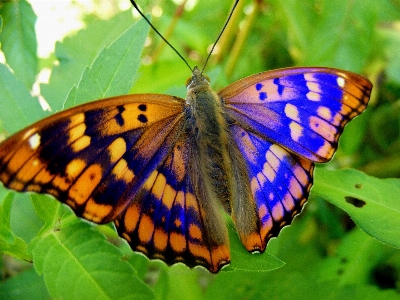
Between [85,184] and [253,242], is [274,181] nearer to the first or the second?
[253,242]

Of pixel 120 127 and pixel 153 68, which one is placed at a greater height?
pixel 153 68

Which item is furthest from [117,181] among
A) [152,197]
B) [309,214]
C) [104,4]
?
[104,4]

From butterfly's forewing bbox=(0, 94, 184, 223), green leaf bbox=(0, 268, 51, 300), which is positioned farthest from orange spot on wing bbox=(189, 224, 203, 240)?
green leaf bbox=(0, 268, 51, 300)

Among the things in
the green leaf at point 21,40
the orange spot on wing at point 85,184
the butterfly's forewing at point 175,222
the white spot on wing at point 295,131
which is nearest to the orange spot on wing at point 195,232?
the butterfly's forewing at point 175,222

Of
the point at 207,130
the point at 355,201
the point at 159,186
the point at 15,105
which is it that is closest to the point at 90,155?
the point at 159,186

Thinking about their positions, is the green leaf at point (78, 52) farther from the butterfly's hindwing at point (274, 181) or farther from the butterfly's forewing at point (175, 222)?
the butterfly's hindwing at point (274, 181)

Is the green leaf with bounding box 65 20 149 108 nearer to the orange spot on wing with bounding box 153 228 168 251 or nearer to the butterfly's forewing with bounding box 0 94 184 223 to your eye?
the butterfly's forewing with bounding box 0 94 184 223

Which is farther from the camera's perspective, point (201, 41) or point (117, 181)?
point (201, 41)

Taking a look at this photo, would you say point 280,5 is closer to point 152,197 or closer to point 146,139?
point 146,139
